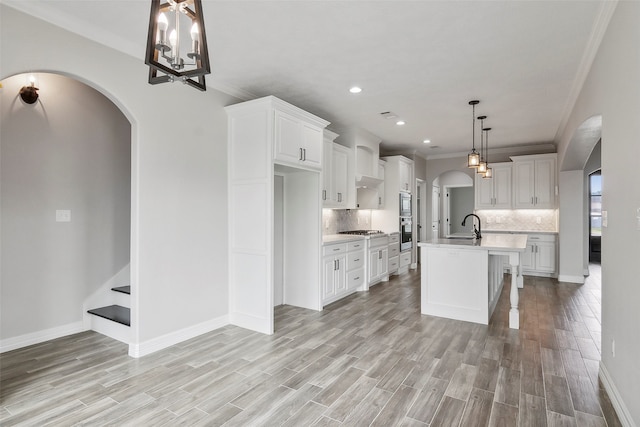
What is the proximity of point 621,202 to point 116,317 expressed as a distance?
14.5ft

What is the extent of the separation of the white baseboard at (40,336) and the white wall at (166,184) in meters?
1.06

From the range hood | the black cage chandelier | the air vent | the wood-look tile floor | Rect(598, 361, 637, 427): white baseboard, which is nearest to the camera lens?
the black cage chandelier

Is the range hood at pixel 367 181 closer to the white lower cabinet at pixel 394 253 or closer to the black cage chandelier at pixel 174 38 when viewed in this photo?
the white lower cabinet at pixel 394 253

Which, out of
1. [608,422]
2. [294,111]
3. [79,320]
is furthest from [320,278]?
[608,422]

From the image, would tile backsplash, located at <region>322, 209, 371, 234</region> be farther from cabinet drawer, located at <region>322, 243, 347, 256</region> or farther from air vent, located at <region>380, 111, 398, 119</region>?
air vent, located at <region>380, 111, 398, 119</region>

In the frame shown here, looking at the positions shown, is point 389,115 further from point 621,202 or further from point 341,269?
point 621,202

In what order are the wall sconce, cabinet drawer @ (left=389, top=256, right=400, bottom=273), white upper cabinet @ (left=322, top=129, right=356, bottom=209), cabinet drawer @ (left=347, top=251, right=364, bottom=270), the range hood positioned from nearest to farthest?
1. the wall sconce
2. white upper cabinet @ (left=322, top=129, right=356, bottom=209)
3. cabinet drawer @ (left=347, top=251, right=364, bottom=270)
4. the range hood
5. cabinet drawer @ (left=389, top=256, right=400, bottom=273)

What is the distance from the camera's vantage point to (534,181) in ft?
23.1

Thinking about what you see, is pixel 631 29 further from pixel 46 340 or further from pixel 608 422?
pixel 46 340

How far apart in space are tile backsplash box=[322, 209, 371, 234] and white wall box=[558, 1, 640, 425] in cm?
377

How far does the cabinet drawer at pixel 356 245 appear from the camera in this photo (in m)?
5.36

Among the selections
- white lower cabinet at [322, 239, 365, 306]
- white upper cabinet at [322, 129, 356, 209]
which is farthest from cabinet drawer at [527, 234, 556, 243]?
white upper cabinet at [322, 129, 356, 209]

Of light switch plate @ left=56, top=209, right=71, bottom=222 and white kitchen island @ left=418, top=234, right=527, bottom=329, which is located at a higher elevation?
light switch plate @ left=56, top=209, right=71, bottom=222

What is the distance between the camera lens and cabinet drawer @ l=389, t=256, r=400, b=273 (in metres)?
6.73
